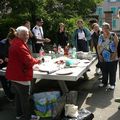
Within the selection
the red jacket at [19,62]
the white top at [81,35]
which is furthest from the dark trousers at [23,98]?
the white top at [81,35]

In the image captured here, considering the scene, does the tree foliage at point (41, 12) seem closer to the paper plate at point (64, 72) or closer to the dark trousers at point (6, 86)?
the dark trousers at point (6, 86)

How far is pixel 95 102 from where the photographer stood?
7.61 meters

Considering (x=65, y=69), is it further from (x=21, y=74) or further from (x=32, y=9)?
(x=32, y=9)

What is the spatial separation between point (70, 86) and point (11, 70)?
11.7ft

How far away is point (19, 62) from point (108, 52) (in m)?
3.09

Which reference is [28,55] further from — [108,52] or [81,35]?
[81,35]

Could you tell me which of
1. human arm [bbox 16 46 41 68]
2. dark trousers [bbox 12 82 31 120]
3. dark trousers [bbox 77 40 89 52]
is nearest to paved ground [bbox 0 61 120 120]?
dark trousers [bbox 12 82 31 120]

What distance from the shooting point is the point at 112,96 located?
8008 mm

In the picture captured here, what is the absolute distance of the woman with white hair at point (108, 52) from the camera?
26.6 feet

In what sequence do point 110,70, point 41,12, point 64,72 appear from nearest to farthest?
point 64,72 → point 110,70 → point 41,12

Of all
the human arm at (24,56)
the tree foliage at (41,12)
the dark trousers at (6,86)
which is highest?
the tree foliage at (41,12)

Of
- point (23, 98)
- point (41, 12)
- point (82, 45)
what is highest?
point (41, 12)

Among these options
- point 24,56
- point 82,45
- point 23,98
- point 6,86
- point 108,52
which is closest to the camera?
point 24,56

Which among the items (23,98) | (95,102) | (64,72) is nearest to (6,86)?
(64,72)
